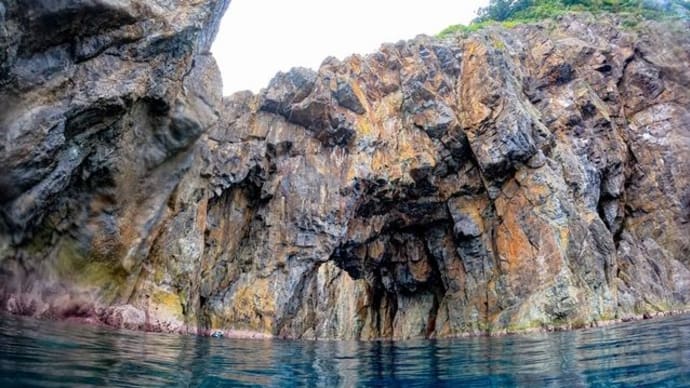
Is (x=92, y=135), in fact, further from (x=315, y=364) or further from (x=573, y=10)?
(x=573, y=10)

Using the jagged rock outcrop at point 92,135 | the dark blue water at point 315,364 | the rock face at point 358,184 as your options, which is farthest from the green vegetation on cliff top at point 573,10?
the dark blue water at point 315,364

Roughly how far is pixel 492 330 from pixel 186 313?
55.7 ft

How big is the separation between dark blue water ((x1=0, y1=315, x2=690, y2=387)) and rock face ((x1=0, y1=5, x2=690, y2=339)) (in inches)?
251

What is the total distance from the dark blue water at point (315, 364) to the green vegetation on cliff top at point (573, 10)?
33.9m

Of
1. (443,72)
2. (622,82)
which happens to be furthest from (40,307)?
(622,82)

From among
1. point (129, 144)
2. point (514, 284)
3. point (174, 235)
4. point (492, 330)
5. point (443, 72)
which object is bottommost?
point (492, 330)

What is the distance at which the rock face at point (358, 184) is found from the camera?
17516 mm

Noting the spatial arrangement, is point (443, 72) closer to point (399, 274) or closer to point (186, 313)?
point (399, 274)

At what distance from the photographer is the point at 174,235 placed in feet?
78.4

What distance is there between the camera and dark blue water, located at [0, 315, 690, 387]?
8633 millimetres

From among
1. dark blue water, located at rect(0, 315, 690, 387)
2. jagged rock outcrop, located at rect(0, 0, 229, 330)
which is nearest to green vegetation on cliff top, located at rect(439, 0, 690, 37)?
jagged rock outcrop, located at rect(0, 0, 229, 330)

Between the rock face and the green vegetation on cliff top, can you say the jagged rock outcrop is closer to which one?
the rock face

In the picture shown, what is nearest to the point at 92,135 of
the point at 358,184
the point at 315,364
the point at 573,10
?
the point at 315,364

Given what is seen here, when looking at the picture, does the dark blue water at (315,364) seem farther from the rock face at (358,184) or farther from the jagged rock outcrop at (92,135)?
the rock face at (358,184)
